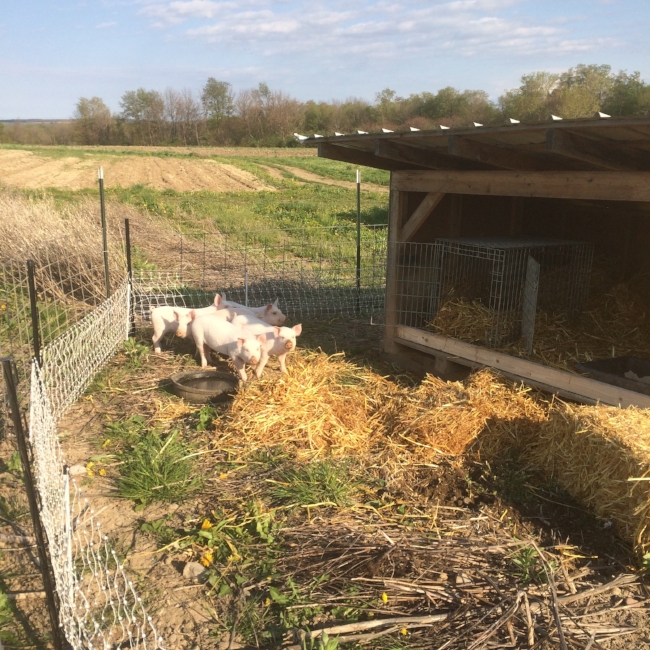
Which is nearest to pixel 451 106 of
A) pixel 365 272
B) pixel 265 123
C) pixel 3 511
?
pixel 265 123

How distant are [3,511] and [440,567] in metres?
3.06

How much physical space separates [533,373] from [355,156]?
3.53 meters

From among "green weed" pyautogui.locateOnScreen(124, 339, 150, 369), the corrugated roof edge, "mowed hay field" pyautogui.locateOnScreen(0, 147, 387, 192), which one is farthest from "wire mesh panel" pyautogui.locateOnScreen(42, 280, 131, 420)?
"mowed hay field" pyautogui.locateOnScreen(0, 147, 387, 192)

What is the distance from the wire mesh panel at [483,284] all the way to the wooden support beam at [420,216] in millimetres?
211

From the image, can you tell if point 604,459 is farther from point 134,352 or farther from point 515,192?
point 134,352

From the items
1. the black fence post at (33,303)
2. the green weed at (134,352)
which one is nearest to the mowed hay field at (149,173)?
the green weed at (134,352)

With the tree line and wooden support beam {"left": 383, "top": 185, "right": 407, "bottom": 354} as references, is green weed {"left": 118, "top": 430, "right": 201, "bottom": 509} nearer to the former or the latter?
wooden support beam {"left": 383, "top": 185, "right": 407, "bottom": 354}

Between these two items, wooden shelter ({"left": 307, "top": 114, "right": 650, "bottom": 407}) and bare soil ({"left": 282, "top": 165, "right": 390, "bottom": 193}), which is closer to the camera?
wooden shelter ({"left": 307, "top": 114, "right": 650, "bottom": 407})

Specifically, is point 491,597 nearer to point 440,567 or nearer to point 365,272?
point 440,567

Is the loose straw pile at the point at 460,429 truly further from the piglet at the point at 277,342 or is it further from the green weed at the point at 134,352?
the green weed at the point at 134,352

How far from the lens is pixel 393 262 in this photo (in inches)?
315

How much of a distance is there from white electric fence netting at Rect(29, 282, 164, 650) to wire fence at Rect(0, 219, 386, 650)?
0.4 inches

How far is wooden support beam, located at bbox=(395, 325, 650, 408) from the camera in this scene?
5.41m

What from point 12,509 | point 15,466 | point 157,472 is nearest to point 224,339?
point 157,472
